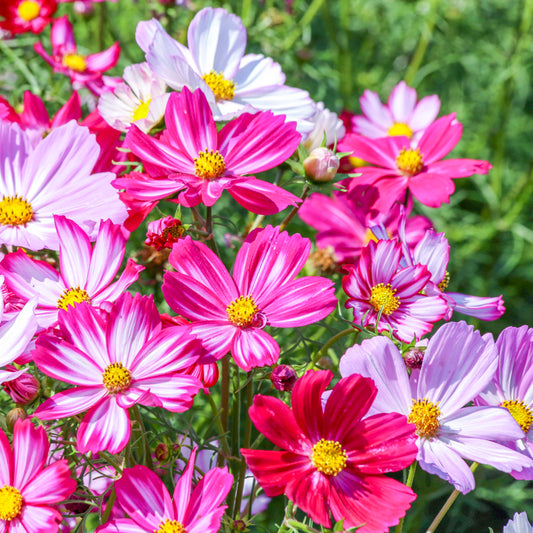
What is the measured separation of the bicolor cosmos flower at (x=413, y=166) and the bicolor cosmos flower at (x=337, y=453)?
0.31 metres

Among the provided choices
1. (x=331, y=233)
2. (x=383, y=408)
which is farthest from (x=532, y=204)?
(x=383, y=408)

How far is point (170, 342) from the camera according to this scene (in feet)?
1.87

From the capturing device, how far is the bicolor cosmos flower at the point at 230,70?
2.65 feet

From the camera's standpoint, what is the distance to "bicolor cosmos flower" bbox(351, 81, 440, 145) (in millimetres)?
1092

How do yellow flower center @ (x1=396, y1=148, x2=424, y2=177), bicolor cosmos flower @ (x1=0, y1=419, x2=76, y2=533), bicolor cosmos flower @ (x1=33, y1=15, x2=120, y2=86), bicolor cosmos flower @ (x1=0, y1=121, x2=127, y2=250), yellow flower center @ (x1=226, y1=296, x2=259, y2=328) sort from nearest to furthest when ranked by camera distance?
bicolor cosmos flower @ (x1=0, y1=419, x2=76, y2=533) < yellow flower center @ (x1=226, y1=296, x2=259, y2=328) < bicolor cosmos flower @ (x1=0, y1=121, x2=127, y2=250) < yellow flower center @ (x1=396, y1=148, x2=424, y2=177) < bicolor cosmos flower @ (x1=33, y1=15, x2=120, y2=86)

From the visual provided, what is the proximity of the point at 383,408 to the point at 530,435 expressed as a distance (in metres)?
0.16

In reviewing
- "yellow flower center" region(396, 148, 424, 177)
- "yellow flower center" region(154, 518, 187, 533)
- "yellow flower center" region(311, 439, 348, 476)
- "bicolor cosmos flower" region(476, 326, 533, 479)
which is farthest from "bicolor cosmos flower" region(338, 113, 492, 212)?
"yellow flower center" region(154, 518, 187, 533)

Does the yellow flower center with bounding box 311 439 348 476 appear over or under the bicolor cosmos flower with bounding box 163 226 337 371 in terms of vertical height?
under

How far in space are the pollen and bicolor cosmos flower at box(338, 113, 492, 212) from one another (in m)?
0.49

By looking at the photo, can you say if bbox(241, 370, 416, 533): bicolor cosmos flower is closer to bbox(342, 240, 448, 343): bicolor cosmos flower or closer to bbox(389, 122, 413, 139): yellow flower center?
bbox(342, 240, 448, 343): bicolor cosmos flower

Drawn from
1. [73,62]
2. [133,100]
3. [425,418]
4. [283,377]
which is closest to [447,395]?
[425,418]

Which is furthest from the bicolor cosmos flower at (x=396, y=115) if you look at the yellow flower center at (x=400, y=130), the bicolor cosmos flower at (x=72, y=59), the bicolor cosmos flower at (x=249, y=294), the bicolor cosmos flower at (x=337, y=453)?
the bicolor cosmos flower at (x=337, y=453)

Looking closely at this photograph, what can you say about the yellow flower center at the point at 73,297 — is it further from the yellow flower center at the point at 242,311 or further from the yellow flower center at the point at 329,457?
the yellow flower center at the point at 329,457

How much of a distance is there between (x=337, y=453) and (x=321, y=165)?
291 mm
